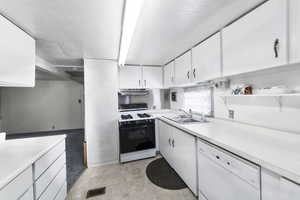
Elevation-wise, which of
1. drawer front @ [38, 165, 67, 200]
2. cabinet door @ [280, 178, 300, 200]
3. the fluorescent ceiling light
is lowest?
drawer front @ [38, 165, 67, 200]

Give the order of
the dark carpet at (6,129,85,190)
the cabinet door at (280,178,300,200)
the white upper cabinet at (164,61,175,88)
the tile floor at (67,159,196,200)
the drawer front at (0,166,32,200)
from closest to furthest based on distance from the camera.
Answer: the cabinet door at (280,178,300,200) < the drawer front at (0,166,32,200) < the tile floor at (67,159,196,200) < the dark carpet at (6,129,85,190) < the white upper cabinet at (164,61,175,88)

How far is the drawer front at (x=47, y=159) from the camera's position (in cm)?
108

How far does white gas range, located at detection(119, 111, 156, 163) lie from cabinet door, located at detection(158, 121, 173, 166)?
6.1 inches

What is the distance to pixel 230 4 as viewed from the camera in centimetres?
118

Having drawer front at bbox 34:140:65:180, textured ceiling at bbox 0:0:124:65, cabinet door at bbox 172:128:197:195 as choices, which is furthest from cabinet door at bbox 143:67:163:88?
drawer front at bbox 34:140:65:180

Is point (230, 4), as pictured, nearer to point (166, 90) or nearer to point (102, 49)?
point (102, 49)

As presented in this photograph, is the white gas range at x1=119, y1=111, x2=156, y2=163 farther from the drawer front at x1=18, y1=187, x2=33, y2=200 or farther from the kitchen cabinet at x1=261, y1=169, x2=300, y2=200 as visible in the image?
the kitchen cabinet at x1=261, y1=169, x2=300, y2=200

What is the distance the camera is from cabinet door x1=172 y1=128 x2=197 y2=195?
1591 mm

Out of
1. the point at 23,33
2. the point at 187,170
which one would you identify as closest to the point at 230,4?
the point at 187,170

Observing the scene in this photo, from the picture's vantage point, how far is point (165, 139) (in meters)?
2.49

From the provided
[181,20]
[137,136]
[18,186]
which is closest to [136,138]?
[137,136]

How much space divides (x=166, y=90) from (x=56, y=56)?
2.63 meters

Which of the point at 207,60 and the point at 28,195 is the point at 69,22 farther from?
the point at 207,60

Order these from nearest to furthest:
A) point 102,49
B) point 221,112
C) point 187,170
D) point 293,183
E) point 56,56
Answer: point 293,183 < point 187,170 < point 221,112 < point 102,49 < point 56,56
